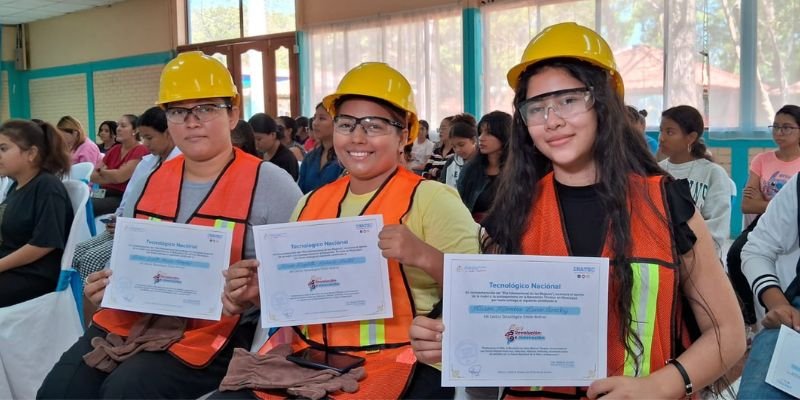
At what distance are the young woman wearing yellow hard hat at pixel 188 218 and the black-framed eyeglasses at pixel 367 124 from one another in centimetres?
47

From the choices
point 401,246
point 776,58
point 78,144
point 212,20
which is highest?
point 212,20

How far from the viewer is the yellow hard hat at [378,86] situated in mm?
2021

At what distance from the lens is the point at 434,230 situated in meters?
1.92

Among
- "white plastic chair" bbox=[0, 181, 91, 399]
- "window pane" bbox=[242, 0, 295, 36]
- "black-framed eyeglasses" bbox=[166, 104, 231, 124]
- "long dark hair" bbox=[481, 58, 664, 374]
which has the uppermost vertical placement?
"window pane" bbox=[242, 0, 295, 36]

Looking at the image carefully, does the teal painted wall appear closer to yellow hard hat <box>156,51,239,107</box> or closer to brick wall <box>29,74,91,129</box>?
brick wall <box>29,74,91,129</box>

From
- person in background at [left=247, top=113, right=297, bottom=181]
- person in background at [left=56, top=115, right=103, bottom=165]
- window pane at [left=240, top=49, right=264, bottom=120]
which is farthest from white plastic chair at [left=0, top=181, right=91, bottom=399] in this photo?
window pane at [left=240, top=49, right=264, bottom=120]

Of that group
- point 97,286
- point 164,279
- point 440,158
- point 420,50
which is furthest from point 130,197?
point 420,50

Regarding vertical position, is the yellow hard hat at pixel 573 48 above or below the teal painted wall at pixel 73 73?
below

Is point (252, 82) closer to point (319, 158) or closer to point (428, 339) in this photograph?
point (319, 158)

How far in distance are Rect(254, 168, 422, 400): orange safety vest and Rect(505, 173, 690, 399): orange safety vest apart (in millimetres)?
415

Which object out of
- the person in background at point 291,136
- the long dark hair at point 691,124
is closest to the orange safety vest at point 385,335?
the long dark hair at point 691,124

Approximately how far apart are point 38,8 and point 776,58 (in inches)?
571

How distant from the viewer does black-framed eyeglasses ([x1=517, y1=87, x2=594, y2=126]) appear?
5.01 ft

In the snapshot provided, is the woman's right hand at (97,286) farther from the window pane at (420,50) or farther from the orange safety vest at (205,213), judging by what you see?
the window pane at (420,50)
